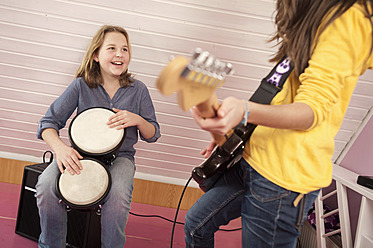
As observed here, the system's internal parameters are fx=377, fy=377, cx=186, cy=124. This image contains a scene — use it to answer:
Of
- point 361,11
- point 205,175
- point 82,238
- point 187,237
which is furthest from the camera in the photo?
point 82,238

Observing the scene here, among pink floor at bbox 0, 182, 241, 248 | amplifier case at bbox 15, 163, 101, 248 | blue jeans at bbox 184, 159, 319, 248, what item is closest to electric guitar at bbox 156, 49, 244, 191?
blue jeans at bbox 184, 159, 319, 248

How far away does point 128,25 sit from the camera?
2307 millimetres

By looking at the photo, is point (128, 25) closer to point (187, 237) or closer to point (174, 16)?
point (174, 16)

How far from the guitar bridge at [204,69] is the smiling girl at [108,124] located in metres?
1.08

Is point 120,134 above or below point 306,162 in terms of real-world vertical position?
below

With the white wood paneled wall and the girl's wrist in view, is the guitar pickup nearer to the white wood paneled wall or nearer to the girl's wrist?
the girl's wrist

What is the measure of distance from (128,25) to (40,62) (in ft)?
2.13

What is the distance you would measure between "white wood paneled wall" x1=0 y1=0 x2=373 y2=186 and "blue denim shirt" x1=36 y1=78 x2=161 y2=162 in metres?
0.39

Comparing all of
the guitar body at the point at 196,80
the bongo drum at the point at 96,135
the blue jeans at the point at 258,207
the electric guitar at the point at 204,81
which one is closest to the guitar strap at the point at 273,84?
the electric guitar at the point at 204,81

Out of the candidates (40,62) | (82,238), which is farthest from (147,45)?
(82,238)

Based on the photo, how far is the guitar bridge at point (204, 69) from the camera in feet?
2.54

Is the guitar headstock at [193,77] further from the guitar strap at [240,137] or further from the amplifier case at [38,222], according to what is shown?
the amplifier case at [38,222]

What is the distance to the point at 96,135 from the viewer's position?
5.94 feet

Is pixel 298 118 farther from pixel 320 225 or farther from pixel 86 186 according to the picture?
pixel 320 225
